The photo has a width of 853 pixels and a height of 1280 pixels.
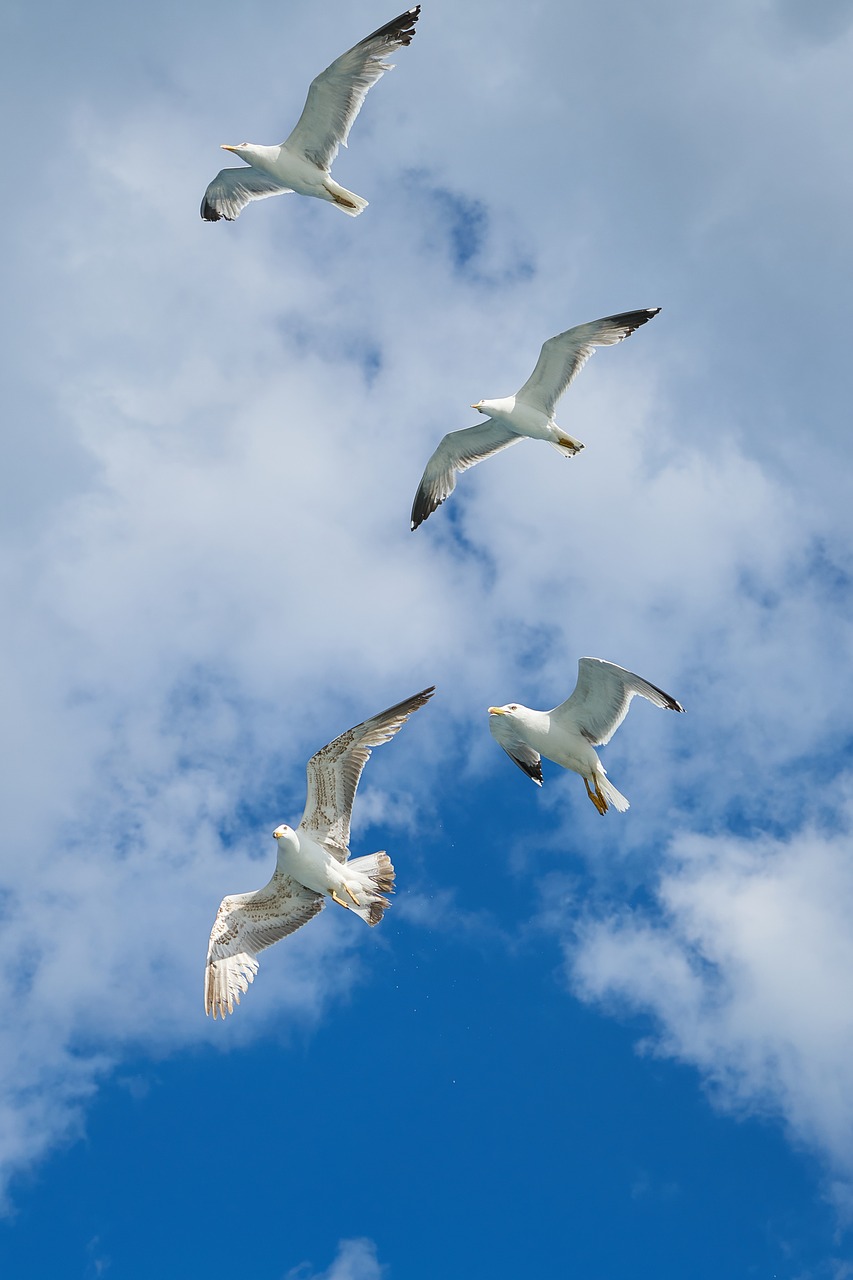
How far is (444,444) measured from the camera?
81.0ft

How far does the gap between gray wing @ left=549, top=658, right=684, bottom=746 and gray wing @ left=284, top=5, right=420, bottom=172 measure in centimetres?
940

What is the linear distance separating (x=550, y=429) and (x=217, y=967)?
9904mm

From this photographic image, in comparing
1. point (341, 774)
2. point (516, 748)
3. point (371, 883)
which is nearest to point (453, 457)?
point (516, 748)

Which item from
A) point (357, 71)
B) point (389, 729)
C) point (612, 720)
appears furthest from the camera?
point (357, 71)

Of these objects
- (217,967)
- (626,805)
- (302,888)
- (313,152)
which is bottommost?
(217,967)

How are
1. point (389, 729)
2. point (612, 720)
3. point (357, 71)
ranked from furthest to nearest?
point (357, 71)
point (612, 720)
point (389, 729)

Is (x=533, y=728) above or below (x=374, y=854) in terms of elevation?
above

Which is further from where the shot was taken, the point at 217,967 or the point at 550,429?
the point at 550,429

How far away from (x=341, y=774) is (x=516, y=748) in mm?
4015

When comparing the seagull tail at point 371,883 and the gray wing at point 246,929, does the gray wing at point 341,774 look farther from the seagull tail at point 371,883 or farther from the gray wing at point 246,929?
the gray wing at point 246,929

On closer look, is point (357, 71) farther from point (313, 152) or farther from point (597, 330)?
point (597, 330)

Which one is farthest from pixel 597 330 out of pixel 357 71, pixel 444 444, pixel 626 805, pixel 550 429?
pixel 626 805

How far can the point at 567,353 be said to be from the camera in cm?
2220

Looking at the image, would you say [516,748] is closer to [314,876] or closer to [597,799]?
[597,799]
